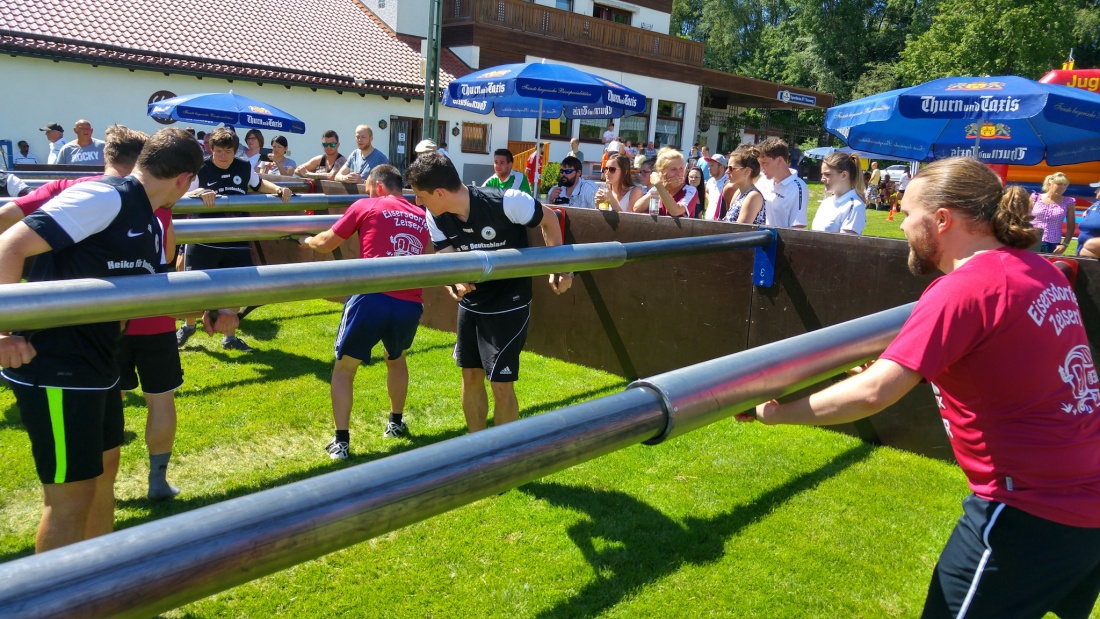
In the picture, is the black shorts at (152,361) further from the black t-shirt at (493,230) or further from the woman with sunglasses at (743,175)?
the woman with sunglasses at (743,175)

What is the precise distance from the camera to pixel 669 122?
36719 millimetres

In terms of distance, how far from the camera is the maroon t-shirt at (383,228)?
5285 millimetres

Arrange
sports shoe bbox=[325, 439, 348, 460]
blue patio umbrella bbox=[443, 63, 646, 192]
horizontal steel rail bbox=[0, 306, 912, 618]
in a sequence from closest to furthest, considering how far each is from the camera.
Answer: horizontal steel rail bbox=[0, 306, 912, 618] → sports shoe bbox=[325, 439, 348, 460] → blue patio umbrella bbox=[443, 63, 646, 192]

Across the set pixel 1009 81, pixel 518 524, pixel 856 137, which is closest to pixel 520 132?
pixel 856 137

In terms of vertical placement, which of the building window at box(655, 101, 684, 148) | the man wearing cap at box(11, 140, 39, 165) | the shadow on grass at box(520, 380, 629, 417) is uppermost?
the building window at box(655, 101, 684, 148)

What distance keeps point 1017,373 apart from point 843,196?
14.5ft

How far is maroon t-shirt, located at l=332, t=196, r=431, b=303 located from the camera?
529cm

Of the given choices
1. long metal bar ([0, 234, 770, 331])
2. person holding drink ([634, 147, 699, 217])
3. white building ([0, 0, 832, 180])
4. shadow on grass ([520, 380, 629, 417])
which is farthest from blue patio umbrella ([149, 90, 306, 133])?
long metal bar ([0, 234, 770, 331])

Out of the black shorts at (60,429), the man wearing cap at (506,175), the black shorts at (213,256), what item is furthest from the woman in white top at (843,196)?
the black shorts at (213,256)

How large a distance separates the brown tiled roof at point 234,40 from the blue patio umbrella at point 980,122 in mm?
19542

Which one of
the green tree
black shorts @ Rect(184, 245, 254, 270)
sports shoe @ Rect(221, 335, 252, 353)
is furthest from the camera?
the green tree

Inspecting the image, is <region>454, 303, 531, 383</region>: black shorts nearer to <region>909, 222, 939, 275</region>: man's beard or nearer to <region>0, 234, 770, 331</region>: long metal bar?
<region>0, 234, 770, 331</region>: long metal bar

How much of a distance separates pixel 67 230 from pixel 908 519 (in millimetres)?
4335

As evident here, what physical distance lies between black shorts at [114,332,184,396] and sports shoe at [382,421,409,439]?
1505 millimetres
